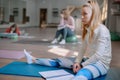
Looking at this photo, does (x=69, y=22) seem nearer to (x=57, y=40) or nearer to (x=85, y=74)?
(x=57, y=40)

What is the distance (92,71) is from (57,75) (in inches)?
18.8

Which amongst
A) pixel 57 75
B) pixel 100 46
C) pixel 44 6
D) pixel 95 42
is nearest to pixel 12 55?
pixel 57 75

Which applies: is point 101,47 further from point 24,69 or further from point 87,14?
point 24,69

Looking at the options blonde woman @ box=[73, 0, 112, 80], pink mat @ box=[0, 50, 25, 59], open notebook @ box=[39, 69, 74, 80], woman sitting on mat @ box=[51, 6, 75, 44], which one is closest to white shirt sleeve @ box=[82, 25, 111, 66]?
blonde woman @ box=[73, 0, 112, 80]

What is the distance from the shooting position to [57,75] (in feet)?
8.59

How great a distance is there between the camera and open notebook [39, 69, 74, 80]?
252 cm

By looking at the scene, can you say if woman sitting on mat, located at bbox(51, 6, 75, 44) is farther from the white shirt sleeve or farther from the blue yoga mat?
the white shirt sleeve

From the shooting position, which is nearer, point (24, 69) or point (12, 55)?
point (24, 69)

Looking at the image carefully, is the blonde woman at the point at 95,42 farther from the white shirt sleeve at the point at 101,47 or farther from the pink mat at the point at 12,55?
the pink mat at the point at 12,55

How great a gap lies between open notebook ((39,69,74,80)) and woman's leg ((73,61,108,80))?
28cm

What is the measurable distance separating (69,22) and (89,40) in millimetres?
4296

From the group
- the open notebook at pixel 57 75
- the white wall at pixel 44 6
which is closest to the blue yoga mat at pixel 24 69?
the open notebook at pixel 57 75

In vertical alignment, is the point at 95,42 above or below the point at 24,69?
above

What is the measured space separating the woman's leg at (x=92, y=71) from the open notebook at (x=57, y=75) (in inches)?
10.9
